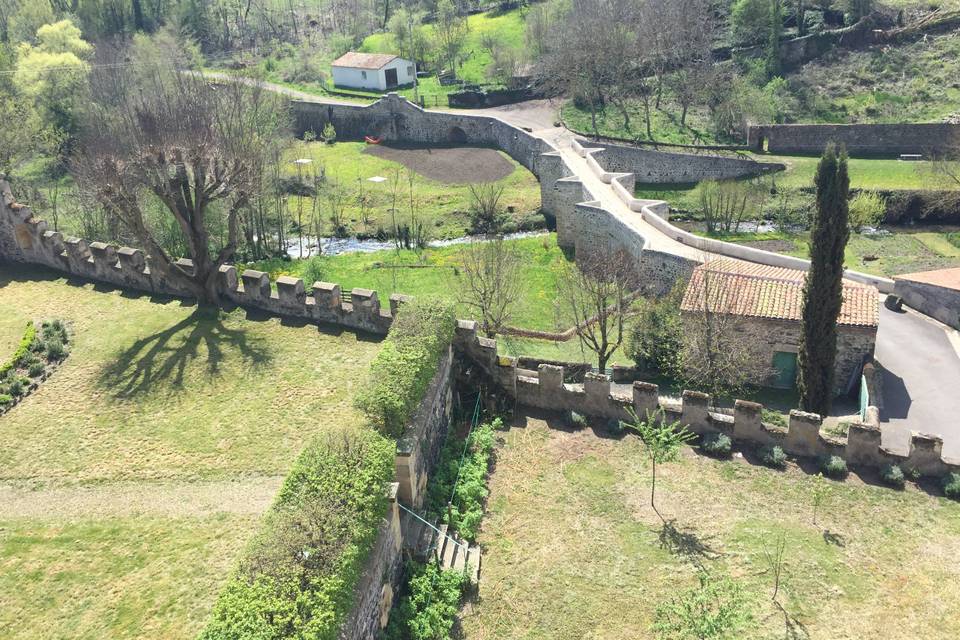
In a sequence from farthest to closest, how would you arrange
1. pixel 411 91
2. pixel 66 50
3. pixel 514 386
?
1. pixel 411 91
2. pixel 66 50
3. pixel 514 386

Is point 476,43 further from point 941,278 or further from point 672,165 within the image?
point 941,278

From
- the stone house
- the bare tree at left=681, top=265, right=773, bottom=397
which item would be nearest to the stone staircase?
the bare tree at left=681, top=265, right=773, bottom=397

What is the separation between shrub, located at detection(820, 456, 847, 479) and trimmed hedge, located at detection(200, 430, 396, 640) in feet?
39.1

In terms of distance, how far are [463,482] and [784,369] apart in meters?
15.2

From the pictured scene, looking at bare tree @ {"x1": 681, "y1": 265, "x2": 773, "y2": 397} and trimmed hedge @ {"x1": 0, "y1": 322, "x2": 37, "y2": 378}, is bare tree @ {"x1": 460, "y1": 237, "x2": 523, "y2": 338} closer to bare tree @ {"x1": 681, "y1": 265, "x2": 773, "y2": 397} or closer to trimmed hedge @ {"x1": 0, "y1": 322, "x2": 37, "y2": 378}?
bare tree @ {"x1": 681, "y1": 265, "x2": 773, "y2": 397}

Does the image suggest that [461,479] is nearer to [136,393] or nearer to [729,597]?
[729,597]

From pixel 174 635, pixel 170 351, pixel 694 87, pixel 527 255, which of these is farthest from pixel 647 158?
pixel 174 635

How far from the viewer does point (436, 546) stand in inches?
650

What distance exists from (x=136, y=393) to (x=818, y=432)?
59.0 feet

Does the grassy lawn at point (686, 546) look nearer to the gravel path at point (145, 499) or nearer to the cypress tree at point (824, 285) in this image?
the gravel path at point (145, 499)

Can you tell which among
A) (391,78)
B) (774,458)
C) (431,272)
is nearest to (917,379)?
(774,458)

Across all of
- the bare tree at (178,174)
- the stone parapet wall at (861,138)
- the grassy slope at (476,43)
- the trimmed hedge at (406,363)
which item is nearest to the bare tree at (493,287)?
the bare tree at (178,174)

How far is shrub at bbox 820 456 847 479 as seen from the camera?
1989 cm

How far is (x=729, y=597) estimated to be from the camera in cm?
1507
